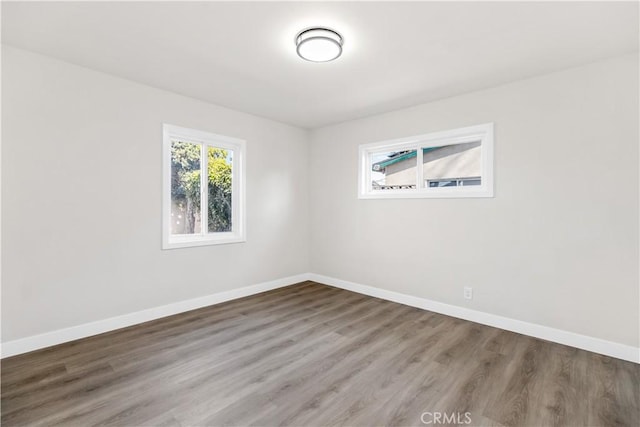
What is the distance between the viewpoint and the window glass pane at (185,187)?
371 cm

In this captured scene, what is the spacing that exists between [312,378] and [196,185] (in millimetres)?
→ 2783

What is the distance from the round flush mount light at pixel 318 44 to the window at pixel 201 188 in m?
1.97

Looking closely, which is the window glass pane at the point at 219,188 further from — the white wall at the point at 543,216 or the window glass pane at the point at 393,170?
the white wall at the point at 543,216

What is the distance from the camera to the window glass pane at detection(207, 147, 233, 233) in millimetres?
4082

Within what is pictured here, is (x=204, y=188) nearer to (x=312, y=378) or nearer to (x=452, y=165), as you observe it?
(x=312, y=378)

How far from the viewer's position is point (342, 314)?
11.8 ft

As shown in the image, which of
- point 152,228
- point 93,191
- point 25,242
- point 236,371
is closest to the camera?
point 236,371

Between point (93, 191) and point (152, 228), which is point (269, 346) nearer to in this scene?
point (152, 228)

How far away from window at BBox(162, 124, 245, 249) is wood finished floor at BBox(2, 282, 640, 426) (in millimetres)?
1118

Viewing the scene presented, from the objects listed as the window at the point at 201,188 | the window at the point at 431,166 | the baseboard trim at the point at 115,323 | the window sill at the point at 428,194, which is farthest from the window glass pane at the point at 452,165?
the baseboard trim at the point at 115,323

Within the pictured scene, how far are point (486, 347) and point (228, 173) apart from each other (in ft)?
12.0

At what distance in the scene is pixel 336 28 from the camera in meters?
2.27

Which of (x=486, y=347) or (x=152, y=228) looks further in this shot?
(x=152, y=228)

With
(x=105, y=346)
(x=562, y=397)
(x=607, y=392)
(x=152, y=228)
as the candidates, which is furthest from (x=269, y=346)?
(x=607, y=392)
